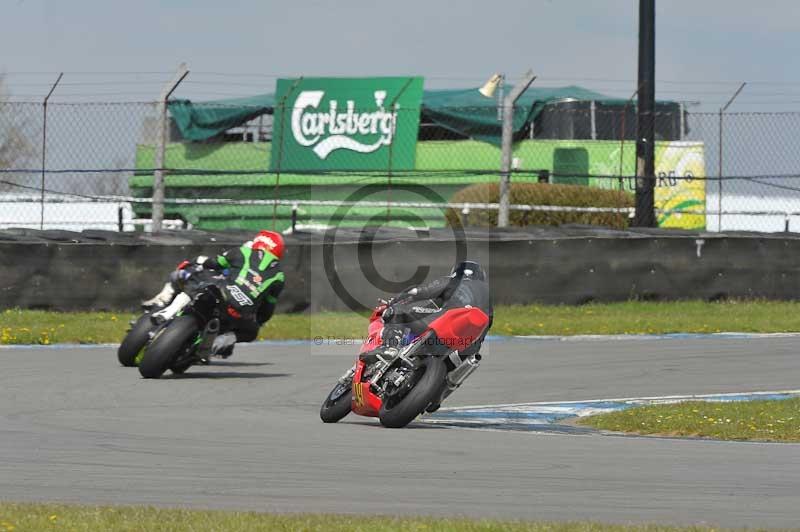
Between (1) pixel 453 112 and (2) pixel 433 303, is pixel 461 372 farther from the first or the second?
(1) pixel 453 112

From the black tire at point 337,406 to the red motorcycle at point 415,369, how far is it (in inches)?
1.5

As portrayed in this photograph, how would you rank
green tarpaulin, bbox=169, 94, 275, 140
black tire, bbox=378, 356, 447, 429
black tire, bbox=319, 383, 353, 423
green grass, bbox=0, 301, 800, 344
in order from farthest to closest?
green tarpaulin, bbox=169, 94, 275, 140
green grass, bbox=0, 301, 800, 344
black tire, bbox=319, 383, 353, 423
black tire, bbox=378, 356, 447, 429

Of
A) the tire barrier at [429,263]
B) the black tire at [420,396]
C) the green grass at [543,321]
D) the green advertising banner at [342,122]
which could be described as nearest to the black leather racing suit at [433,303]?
the black tire at [420,396]

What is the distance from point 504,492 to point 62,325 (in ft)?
35.3

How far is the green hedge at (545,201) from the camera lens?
23.2 metres

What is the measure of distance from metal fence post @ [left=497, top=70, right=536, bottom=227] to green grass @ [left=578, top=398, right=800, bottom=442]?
8988 millimetres

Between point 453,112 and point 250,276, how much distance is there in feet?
41.1

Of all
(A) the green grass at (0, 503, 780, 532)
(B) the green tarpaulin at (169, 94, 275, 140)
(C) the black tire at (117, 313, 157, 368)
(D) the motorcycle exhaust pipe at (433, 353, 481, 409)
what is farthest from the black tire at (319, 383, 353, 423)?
(B) the green tarpaulin at (169, 94, 275, 140)

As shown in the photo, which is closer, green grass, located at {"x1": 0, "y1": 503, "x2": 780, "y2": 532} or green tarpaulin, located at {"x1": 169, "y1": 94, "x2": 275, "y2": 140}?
green grass, located at {"x1": 0, "y1": 503, "x2": 780, "y2": 532}

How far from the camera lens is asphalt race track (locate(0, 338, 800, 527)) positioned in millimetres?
6652

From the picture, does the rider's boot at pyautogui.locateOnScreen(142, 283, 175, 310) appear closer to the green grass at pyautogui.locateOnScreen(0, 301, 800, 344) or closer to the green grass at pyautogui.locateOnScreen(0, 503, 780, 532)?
the green grass at pyautogui.locateOnScreen(0, 301, 800, 344)

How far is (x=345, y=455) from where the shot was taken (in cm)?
811

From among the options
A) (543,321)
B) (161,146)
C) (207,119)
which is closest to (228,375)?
(543,321)

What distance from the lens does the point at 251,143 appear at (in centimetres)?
2628
